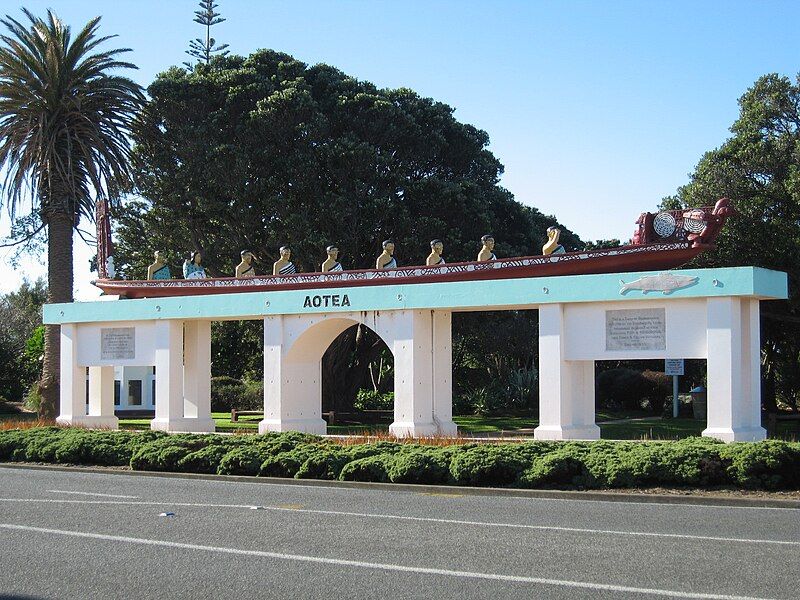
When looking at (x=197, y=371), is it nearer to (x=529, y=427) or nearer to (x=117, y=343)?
(x=117, y=343)

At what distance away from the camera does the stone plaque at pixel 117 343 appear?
29.2 meters

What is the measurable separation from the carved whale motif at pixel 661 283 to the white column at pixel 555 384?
1.78 metres

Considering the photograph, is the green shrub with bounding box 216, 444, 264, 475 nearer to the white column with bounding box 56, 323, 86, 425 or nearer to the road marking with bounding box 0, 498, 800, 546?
the road marking with bounding box 0, 498, 800, 546

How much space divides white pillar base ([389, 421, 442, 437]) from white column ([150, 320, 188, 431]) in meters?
6.78

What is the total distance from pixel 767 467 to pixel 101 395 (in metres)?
21.9

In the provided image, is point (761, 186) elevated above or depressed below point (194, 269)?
above

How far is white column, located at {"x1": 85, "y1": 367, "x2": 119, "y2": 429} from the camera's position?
3108 centimetres

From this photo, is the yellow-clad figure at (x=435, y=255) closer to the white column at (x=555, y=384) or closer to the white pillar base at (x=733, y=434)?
the white column at (x=555, y=384)

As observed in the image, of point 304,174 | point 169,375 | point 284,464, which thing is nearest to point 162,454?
point 284,464

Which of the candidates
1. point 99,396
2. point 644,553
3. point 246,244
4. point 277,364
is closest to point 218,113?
point 246,244

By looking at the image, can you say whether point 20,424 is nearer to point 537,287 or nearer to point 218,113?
point 218,113

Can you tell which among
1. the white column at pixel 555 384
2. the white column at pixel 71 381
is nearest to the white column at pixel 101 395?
the white column at pixel 71 381

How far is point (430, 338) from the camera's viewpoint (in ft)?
82.0

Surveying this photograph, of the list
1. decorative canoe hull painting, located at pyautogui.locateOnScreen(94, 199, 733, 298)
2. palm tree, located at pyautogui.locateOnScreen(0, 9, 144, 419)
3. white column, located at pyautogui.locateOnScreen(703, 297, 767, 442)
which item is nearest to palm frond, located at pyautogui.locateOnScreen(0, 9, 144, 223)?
palm tree, located at pyautogui.locateOnScreen(0, 9, 144, 419)
